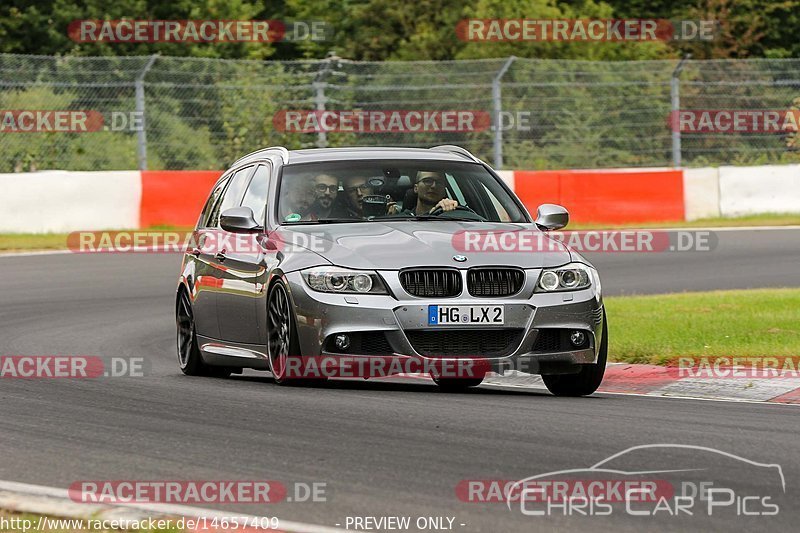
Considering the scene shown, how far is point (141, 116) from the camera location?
92.0ft

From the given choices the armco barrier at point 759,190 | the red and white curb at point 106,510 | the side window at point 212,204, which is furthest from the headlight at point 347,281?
the armco barrier at point 759,190

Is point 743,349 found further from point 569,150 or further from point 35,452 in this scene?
point 569,150

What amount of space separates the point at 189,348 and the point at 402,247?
269 cm

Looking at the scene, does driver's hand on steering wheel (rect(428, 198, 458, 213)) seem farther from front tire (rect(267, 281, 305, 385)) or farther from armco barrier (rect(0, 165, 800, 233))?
armco barrier (rect(0, 165, 800, 233))

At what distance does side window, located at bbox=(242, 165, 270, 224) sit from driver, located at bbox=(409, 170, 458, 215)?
1.01 metres

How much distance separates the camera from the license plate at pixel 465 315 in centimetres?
962

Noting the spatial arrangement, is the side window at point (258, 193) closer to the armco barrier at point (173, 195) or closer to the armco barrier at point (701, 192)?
the armco barrier at point (173, 195)

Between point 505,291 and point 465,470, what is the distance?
2812 mm

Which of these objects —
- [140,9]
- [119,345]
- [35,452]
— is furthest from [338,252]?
[140,9]

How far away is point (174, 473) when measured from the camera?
280 inches

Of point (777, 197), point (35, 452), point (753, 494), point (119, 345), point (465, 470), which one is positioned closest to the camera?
point (753, 494)

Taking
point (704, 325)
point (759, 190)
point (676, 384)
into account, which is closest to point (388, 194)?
point (676, 384)

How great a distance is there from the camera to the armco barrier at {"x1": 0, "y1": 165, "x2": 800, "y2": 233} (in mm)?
26562

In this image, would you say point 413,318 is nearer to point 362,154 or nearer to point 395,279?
point 395,279
